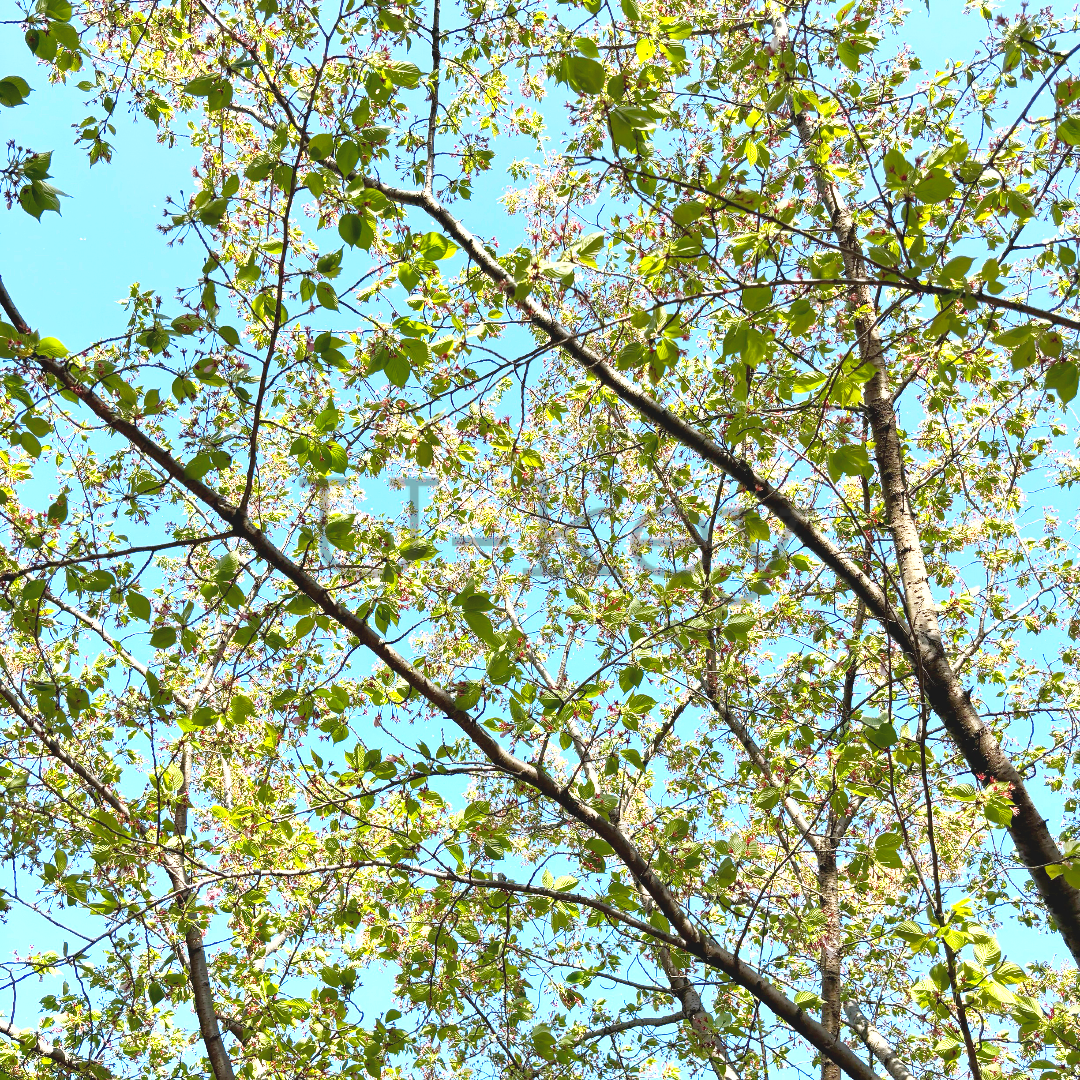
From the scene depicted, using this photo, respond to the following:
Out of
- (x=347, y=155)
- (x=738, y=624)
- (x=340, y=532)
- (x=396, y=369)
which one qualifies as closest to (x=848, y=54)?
(x=347, y=155)

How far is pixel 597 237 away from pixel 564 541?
4839 mm

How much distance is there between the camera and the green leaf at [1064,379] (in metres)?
2.92

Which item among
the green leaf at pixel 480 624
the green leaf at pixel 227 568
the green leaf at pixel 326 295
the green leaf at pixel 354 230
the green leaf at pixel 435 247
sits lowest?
the green leaf at pixel 480 624

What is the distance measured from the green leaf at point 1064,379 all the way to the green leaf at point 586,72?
1.89m

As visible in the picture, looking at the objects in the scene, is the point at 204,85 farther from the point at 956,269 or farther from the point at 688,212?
the point at 956,269

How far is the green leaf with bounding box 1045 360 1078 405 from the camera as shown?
2.92 metres

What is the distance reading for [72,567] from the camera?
13.3 ft

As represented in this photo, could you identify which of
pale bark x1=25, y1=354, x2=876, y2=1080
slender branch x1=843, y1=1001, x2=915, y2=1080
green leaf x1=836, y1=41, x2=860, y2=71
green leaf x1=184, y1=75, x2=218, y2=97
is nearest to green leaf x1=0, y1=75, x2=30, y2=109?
green leaf x1=184, y1=75, x2=218, y2=97

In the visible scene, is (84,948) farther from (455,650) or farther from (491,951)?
(455,650)

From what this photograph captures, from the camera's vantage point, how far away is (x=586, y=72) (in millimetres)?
2740

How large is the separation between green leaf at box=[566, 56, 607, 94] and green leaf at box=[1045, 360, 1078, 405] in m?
1.89

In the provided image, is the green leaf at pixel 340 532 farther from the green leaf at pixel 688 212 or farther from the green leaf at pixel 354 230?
the green leaf at pixel 688 212

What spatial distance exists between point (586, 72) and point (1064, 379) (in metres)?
1.98

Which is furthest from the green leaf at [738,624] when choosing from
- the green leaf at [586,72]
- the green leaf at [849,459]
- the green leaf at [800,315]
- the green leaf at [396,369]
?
the green leaf at [586,72]
